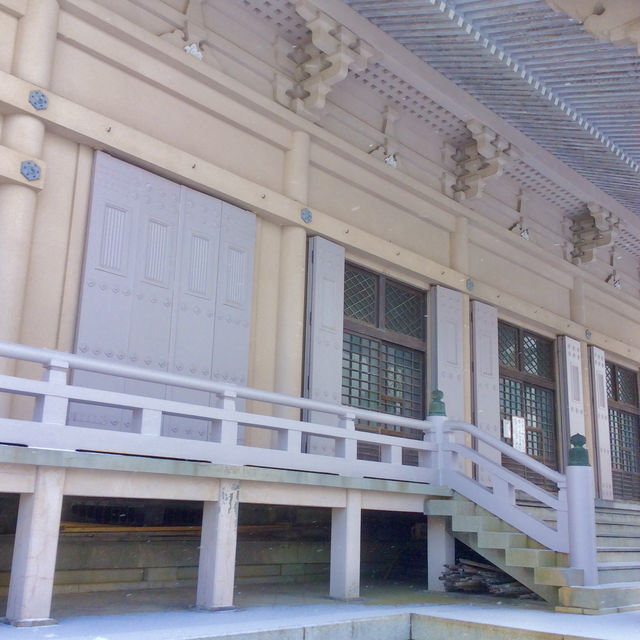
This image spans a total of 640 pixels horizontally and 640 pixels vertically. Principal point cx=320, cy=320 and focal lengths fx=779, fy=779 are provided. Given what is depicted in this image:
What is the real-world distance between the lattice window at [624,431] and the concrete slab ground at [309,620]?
7.55 m

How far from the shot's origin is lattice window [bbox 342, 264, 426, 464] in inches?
358

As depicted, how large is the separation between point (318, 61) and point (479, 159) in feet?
10.1

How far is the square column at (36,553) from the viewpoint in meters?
4.54

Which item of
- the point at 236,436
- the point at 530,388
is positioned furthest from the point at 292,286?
the point at 530,388

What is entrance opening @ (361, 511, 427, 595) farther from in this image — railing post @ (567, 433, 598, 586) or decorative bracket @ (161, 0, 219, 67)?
decorative bracket @ (161, 0, 219, 67)

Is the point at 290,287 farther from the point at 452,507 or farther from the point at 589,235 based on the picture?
the point at 589,235

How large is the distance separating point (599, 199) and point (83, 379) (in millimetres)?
9045

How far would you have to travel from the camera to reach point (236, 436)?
5.96 metres

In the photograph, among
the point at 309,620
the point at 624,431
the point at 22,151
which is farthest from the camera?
the point at 624,431

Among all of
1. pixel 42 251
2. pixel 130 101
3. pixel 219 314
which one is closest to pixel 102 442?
pixel 42 251

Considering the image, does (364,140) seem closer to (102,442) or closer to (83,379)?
(83,379)

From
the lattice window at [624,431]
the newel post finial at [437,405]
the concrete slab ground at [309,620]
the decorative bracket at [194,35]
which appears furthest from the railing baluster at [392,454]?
the lattice window at [624,431]

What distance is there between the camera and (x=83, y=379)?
6.35 meters

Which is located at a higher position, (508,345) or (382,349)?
(508,345)
